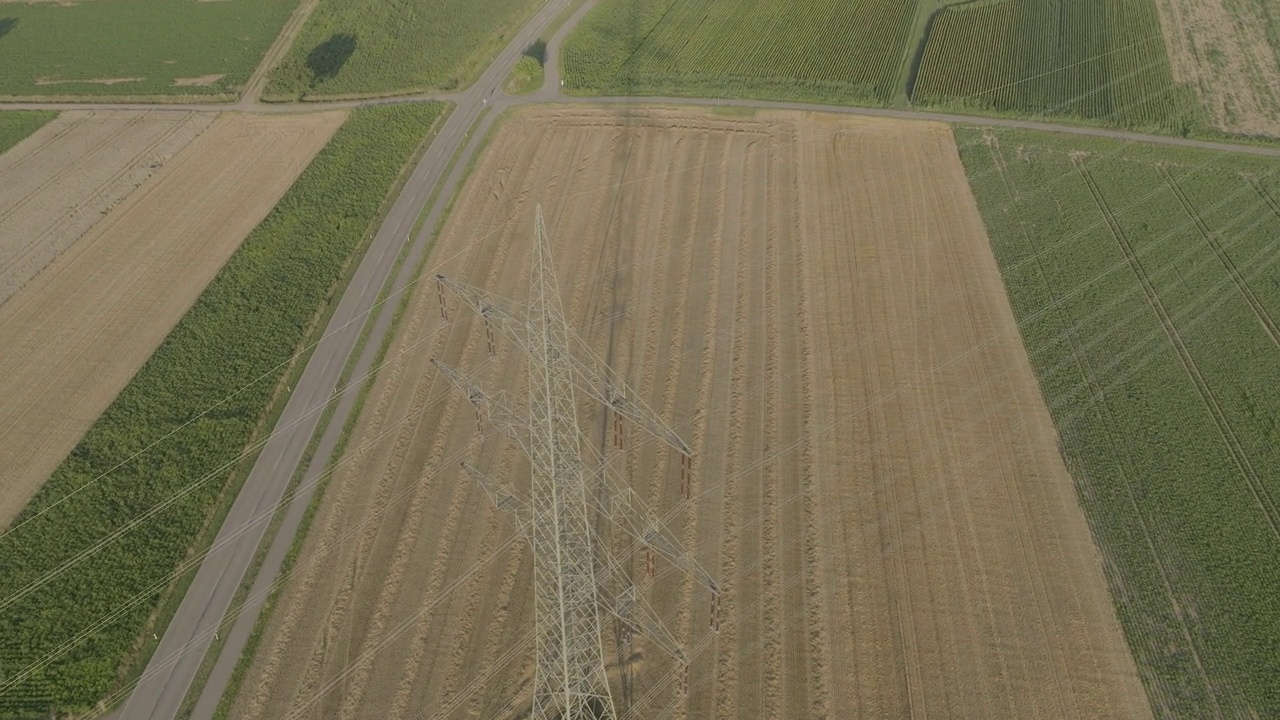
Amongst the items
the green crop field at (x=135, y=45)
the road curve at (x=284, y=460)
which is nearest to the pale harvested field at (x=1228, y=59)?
the road curve at (x=284, y=460)

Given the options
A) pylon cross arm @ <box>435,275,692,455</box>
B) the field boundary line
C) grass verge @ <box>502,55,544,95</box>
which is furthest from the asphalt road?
the field boundary line

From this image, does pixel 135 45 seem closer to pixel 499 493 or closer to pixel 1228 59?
pixel 499 493

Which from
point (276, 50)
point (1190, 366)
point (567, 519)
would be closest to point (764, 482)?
point (567, 519)

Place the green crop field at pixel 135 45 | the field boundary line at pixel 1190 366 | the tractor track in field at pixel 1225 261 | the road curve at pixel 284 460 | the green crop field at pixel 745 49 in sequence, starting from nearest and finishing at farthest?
the road curve at pixel 284 460
the field boundary line at pixel 1190 366
the tractor track in field at pixel 1225 261
the green crop field at pixel 745 49
the green crop field at pixel 135 45

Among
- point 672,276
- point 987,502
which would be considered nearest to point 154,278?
point 672,276

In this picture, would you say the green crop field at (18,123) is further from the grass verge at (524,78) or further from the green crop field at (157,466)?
the grass verge at (524,78)
